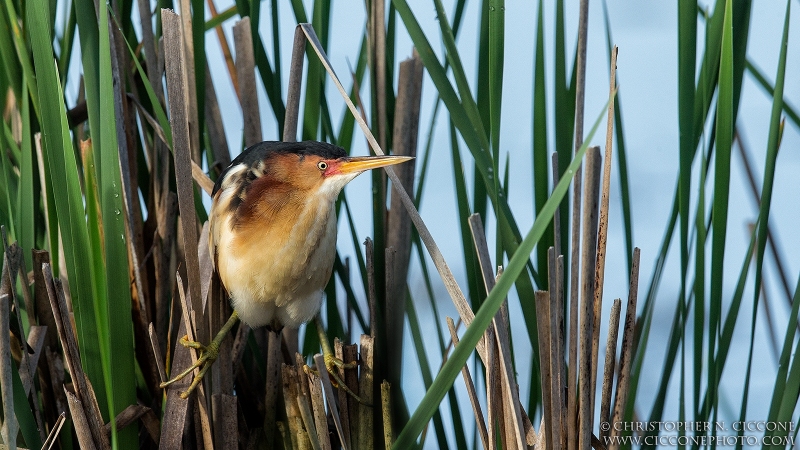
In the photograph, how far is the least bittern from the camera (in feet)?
4.84

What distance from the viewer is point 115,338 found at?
3.97 feet

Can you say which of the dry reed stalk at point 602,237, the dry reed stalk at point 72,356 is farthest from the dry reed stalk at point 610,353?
the dry reed stalk at point 72,356

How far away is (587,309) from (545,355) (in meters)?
0.09

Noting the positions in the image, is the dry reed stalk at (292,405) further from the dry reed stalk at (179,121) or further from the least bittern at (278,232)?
the dry reed stalk at (179,121)

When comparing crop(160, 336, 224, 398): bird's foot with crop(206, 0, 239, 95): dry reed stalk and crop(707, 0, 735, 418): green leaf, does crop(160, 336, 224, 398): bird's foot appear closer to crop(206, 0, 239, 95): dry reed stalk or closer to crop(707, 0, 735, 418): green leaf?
crop(206, 0, 239, 95): dry reed stalk

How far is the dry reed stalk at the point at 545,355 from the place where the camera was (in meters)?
1.11

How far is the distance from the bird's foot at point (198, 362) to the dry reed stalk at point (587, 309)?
63 cm

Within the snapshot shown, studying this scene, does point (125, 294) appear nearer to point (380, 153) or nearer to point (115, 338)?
point (115, 338)

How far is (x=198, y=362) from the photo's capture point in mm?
1370

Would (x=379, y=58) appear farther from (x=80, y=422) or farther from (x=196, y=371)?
(x=80, y=422)

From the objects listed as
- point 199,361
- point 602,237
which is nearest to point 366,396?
point 199,361

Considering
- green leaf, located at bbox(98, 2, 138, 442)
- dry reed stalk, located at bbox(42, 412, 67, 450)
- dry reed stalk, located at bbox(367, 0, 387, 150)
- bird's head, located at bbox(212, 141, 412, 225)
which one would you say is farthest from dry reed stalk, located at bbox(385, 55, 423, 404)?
dry reed stalk, located at bbox(42, 412, 67, 450)

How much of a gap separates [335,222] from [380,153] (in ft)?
0.73

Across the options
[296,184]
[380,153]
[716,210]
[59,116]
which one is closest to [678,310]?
[716,210]
